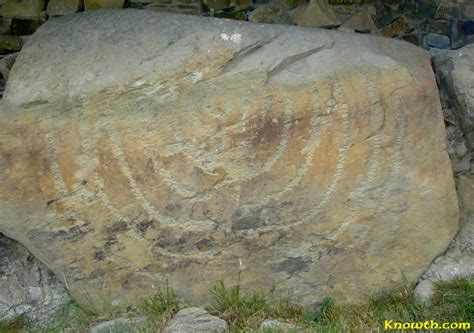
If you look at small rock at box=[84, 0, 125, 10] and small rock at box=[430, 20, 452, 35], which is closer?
small rock at box=[84, 0, 125, 10]

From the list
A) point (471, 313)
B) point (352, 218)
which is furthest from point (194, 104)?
point (471, 313)

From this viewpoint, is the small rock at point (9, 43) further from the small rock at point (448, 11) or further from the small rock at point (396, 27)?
the small rock at point (448, 11)

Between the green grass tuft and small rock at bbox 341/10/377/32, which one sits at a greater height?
small rock at bbox 341/10/377/32

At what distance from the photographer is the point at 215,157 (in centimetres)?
295

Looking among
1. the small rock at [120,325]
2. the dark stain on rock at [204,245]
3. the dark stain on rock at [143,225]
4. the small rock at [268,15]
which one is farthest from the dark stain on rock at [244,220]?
the small rock at [268,15]

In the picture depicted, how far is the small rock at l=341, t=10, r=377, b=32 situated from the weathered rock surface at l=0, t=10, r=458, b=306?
797 millimetres

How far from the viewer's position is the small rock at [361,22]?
12.7 ft

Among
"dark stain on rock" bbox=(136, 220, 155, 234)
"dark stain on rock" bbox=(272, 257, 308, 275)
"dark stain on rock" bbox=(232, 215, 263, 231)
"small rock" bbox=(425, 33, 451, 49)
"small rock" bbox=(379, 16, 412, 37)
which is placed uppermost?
"small rock" bbox=(379, 16, 412, 37)

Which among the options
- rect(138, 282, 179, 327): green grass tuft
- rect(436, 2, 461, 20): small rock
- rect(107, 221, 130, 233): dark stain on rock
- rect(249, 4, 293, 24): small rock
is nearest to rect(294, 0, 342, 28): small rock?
rect(249, 4, 293, 24): small rock

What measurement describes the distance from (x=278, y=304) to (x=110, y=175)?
0.87m

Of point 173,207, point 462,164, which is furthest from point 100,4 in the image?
point 462,164

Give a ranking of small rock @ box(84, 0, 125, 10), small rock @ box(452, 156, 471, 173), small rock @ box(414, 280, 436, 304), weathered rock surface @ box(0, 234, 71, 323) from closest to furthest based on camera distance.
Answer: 1. small rock @ box(414, 280, 436, 304)
2. weathered rock surface @ box(0, 234, 71, 323)
3. small rock @ box(452, 156, 471, 173)
4. small rock @ box(84, 0, 125, 10)

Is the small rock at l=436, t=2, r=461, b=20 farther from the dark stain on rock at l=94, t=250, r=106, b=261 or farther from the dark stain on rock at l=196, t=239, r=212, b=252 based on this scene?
the dark stain on rock at l=94, t=250, r=106, b=261

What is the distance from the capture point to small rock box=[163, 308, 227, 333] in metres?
2.81
